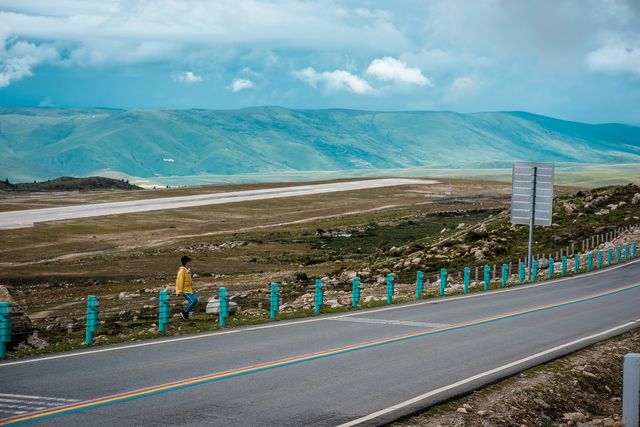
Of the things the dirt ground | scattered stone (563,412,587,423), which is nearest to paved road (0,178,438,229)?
the dirt ground

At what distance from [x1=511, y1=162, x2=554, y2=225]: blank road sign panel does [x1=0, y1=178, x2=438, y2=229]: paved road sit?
46590mm

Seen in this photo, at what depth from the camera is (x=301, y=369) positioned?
1534 cm

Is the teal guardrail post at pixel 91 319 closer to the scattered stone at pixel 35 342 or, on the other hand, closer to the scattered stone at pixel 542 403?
the scattered stone at pixel 35 342

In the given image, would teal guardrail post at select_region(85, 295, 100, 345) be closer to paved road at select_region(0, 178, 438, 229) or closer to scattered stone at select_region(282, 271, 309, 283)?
scattered stone at select_region(282, 271, 309, 283)

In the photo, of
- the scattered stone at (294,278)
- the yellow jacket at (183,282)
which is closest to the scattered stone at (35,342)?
the yellow jacket at (183,282)

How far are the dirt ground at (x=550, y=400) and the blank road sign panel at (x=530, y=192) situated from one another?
24.4m

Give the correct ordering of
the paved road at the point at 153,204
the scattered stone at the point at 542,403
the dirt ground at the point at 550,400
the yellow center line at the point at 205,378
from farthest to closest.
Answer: the paved road at the point at 153,204 < the scattered stone at the point at 542,403 < the dirt ground at the point at 550,400 < the yellow center line at the point at 205,378

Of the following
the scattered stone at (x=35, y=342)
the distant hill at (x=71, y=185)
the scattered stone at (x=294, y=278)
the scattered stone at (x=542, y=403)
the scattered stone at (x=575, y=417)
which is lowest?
the distant hill at (x=71, y=185)

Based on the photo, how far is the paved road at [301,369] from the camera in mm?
11898

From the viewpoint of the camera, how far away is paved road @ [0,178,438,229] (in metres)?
81.8

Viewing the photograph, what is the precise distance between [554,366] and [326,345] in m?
4.65

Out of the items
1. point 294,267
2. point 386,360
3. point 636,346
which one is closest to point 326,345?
point 386,360

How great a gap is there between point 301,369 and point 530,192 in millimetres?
29938

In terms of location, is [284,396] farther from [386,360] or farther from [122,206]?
[122,206]
